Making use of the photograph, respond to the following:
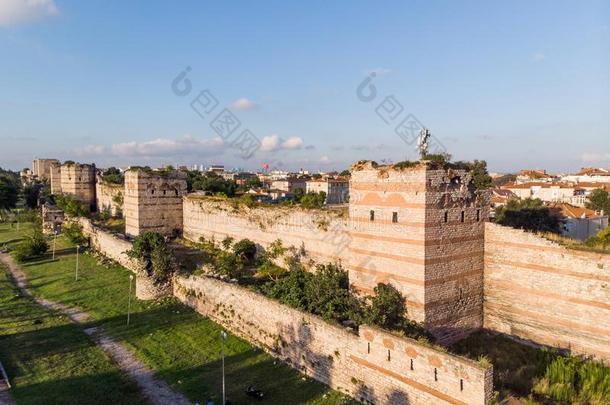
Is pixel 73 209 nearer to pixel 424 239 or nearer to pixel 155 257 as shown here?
pixel 155 257

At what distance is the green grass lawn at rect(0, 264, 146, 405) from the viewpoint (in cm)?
1063

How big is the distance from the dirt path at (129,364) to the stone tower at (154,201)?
8484 mm

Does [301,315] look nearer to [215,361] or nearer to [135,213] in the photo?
[215,361]

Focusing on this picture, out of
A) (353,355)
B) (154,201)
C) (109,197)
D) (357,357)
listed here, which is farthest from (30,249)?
(357,357)

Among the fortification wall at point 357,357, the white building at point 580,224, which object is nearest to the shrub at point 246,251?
the fortification wall at point 357,357

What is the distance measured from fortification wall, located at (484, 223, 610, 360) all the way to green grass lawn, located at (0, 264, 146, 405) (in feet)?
32.8

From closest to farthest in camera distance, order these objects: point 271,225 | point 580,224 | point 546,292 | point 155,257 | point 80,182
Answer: point 546,292, point 155,257, point 271,225, point 580,224, point 80,182

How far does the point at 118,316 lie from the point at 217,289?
3.95 metres

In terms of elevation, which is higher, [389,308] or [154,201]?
[154,201]

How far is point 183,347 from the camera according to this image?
1320 cm

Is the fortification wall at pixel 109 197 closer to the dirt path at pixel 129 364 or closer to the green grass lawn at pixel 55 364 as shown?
the dirt path at pixel 129 364

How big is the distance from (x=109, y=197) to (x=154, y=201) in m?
13.5

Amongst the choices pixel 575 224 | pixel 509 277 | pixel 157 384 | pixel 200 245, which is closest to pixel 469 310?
pixel 509 277

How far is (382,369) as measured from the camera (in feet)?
32.0
